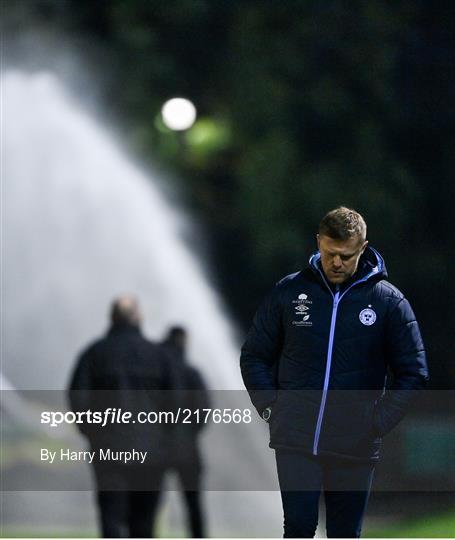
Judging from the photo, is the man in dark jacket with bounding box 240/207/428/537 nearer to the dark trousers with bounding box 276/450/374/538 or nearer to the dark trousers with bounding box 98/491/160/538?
the dark trousers with bounding box 276/450/374/538

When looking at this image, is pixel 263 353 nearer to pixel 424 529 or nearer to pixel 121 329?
pixel 121 329

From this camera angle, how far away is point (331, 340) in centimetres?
407

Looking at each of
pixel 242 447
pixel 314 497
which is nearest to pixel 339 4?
pixel 242 447

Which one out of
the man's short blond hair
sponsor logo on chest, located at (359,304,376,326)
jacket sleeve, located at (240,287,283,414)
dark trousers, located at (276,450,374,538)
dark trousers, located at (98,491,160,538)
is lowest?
dark trousers, located at (98,491,160,538)

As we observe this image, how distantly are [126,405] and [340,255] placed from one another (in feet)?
4.78

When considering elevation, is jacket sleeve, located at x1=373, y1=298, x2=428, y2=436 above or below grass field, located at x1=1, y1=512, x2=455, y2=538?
above

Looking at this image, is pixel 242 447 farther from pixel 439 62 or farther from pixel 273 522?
pixel 439 62

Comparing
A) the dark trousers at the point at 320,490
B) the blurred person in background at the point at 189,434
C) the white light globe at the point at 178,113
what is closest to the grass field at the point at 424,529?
the blurred person in background at the point at 189,434

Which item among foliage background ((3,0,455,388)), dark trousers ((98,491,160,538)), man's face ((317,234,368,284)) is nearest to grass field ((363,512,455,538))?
foliage background ((3,0,455,388))

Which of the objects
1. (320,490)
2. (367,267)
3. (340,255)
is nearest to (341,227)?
(340,255)

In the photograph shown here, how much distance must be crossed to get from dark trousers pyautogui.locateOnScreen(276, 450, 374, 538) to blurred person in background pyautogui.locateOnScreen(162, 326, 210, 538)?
3.23 feet

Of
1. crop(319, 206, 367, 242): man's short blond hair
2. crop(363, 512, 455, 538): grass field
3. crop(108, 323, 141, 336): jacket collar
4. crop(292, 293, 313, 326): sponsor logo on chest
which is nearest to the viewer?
crop(319, 206, 367, 242): man's short blond hair

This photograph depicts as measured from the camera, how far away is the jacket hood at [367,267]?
4121mm

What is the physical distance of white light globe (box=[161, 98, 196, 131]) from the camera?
16.9 ft
